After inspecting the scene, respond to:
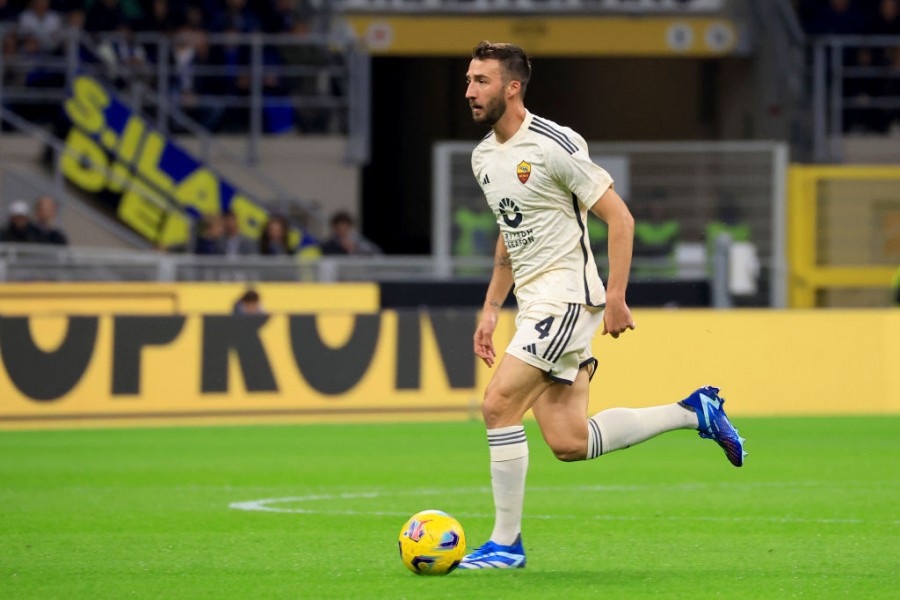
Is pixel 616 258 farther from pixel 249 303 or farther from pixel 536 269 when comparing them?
pixel 249 303

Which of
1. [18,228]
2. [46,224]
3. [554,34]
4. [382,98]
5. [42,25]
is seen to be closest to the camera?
[18,228]

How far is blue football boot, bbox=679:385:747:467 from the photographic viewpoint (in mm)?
7875

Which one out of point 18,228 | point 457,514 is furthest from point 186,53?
point 457,514

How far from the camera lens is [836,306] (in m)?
21.7

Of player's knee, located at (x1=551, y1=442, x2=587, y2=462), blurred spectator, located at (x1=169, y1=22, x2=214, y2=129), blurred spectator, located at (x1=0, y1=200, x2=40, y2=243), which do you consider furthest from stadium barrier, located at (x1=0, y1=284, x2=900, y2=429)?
player's knee, located at (x1=551, y1=442, x2=587, y2=462)

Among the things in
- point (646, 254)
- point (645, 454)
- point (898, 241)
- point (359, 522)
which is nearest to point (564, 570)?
point (359, 522)

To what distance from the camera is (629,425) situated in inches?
303

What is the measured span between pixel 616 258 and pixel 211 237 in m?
14.1

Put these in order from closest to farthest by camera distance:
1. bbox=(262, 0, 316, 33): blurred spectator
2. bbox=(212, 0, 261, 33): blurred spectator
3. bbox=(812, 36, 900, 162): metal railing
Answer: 1. bbox=(212, 0, 261, 33): blurred spectator
2. bbox=(812, 36, 900, 162): metal railing
3. bbox=(262, 0, 316, 33): blurred spectator

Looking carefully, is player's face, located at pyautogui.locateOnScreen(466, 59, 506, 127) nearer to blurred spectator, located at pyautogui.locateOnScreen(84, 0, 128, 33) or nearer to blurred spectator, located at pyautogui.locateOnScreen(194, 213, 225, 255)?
blurred spectator, located at pyautogui.locateOnScreen(194, 213, 225, 255)

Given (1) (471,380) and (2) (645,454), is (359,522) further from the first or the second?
(1) (471,380)

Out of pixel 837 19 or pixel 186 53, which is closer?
pixel 186 53

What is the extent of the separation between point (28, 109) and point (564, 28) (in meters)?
8.34

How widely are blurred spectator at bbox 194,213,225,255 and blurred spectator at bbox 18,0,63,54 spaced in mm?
3704
